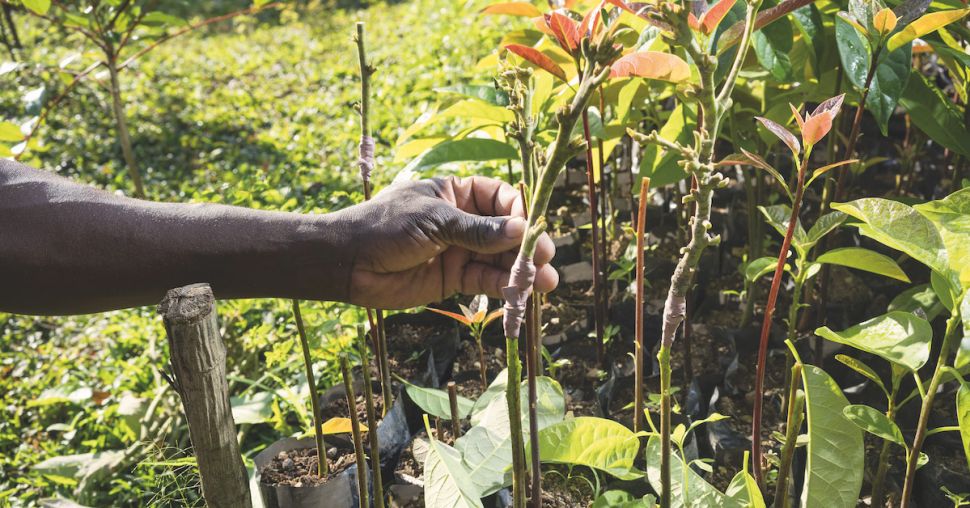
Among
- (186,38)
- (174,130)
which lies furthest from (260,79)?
(186,38)

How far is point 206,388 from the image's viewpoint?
35.1 inches

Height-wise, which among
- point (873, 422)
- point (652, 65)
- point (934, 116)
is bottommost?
point (873, 422)

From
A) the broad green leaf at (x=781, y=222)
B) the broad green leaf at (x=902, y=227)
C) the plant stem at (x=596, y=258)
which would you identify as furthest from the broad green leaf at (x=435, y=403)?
the broad green leaf at (x=902, y=227)

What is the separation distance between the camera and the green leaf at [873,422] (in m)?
0.96

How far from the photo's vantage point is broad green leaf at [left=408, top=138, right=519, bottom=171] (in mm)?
1508

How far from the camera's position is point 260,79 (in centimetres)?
504

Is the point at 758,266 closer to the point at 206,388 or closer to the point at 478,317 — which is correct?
the point at 478,317

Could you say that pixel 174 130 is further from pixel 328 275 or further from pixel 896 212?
pixel 896 212

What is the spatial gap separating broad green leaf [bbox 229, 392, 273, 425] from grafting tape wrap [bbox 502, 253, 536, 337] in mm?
984

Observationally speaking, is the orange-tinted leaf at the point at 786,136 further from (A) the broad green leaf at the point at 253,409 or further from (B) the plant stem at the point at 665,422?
(A) the broad green leaf at the point at 253,409

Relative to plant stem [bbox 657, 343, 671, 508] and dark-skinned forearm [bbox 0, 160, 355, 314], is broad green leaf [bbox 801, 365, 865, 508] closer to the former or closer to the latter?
plant stem [bbox 657, 343, 671, 508]

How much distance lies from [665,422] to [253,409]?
3.50ft

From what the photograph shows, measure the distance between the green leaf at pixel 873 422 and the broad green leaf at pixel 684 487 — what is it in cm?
19

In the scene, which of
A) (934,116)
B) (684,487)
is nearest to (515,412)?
(684,487)
